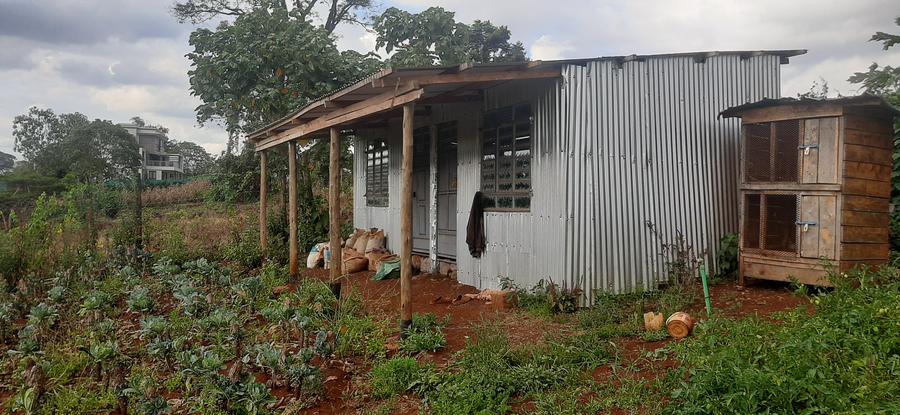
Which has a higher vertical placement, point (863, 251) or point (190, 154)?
point (190, 154)

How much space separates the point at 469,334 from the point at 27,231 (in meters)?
6.40

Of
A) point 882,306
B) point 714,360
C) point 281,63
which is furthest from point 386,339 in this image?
point 281,63

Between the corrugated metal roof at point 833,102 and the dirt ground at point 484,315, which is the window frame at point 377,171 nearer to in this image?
the dirt ground at point 484,315

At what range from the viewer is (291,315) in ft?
18.7

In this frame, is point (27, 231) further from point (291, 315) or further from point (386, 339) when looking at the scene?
point (386, 339)

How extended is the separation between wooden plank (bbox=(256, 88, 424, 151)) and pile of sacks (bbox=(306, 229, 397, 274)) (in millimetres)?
2355

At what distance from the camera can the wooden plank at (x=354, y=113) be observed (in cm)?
604

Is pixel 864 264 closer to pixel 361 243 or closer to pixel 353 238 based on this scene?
pixel 361 243

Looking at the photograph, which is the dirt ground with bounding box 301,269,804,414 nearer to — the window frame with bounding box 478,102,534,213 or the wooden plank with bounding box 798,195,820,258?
the wooden plank with bounding box 798,195,820,258

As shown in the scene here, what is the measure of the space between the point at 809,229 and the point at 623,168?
2056 mm

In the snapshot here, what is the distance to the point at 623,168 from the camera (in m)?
6.81

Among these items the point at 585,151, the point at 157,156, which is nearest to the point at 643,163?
the point at 585,151

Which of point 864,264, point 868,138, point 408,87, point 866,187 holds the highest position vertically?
point 408,87

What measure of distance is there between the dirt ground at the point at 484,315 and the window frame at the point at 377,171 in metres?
2.98
